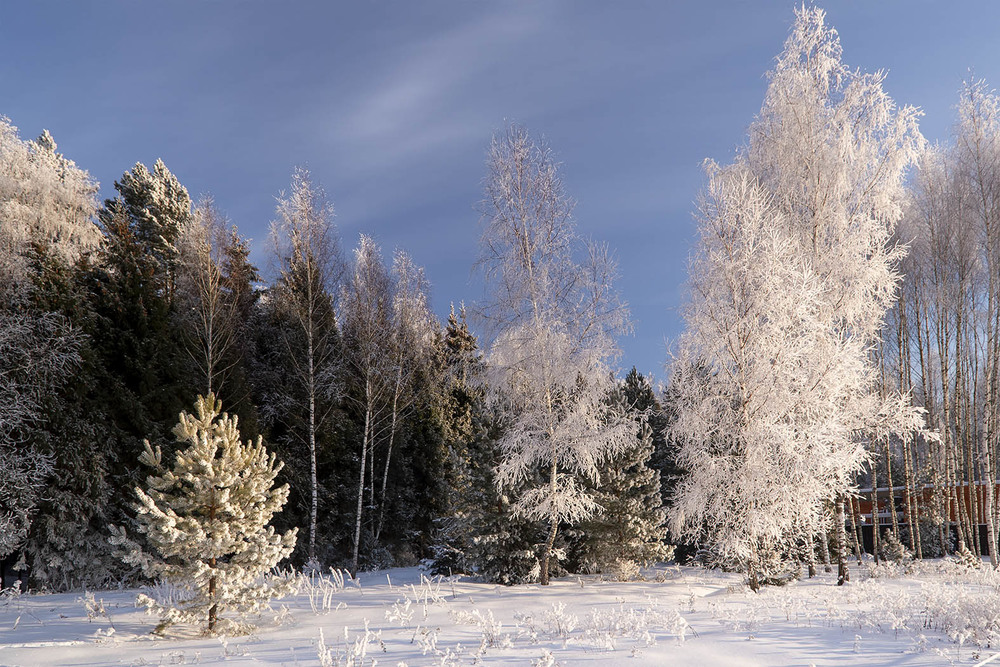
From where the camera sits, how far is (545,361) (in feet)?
39.6

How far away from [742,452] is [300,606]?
7.41 metres

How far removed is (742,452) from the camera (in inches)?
423

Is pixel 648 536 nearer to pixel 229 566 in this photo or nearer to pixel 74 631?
pixel 229 566

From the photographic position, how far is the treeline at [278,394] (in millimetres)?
13086

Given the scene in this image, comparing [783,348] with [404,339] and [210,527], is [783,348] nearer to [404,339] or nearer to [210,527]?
[210,527]

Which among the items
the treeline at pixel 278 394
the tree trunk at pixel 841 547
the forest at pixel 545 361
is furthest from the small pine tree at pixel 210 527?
the tree trunk at pixel 841 547

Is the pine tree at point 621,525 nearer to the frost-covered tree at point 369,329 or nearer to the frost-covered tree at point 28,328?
the frost-covered tree at point 369,329

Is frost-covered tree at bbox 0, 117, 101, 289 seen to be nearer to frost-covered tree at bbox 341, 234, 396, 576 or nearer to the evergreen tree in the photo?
frost-covered tree at bbox 341, 234, 396, 576

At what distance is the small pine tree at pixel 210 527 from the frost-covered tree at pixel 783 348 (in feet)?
22.0

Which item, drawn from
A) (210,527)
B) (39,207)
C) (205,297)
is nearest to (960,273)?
(210,527)

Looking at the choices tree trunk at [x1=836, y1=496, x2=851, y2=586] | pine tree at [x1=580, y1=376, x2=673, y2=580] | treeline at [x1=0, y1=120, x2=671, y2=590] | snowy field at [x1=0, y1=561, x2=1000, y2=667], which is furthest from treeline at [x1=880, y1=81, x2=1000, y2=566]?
snowy field at [x1=0, y1=561, x2=1000, y2=667]

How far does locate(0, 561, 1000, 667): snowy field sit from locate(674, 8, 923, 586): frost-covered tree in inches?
60.3

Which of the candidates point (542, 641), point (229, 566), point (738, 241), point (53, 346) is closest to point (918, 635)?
point (542, 641)

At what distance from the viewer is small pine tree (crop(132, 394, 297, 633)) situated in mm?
7375
